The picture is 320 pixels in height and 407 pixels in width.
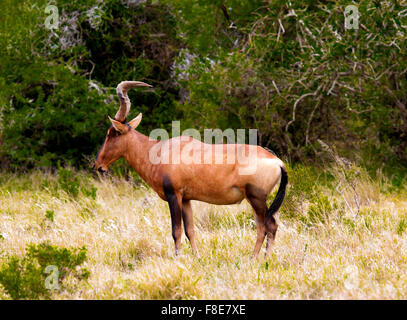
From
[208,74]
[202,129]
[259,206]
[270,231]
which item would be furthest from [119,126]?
[208,74]

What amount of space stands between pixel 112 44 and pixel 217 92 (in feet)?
11.6

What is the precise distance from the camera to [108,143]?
6.03 meters

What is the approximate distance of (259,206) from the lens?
Result: 5562 millimetres

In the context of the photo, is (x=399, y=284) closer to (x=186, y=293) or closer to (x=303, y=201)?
(x=186, y=293)

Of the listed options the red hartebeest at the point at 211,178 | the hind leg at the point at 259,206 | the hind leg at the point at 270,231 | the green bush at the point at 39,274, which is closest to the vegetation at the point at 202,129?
the green bush at the point at 39,274

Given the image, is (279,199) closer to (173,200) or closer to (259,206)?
(259,206)

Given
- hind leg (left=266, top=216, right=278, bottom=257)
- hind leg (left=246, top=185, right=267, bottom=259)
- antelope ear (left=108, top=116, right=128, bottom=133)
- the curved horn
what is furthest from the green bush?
hind leg (left=266, top=216, right=278, bottom=257)

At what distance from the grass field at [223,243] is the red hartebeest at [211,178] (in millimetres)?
444

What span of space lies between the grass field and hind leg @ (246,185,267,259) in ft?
0.67

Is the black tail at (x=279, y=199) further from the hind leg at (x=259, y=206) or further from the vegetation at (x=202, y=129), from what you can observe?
the vegetation at (x=202, y=129)

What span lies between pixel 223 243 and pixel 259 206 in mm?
936

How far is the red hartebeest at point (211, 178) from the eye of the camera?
5539 mm

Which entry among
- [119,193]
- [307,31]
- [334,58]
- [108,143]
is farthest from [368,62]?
[108,143]

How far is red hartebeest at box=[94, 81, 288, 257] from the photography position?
5.54 m
